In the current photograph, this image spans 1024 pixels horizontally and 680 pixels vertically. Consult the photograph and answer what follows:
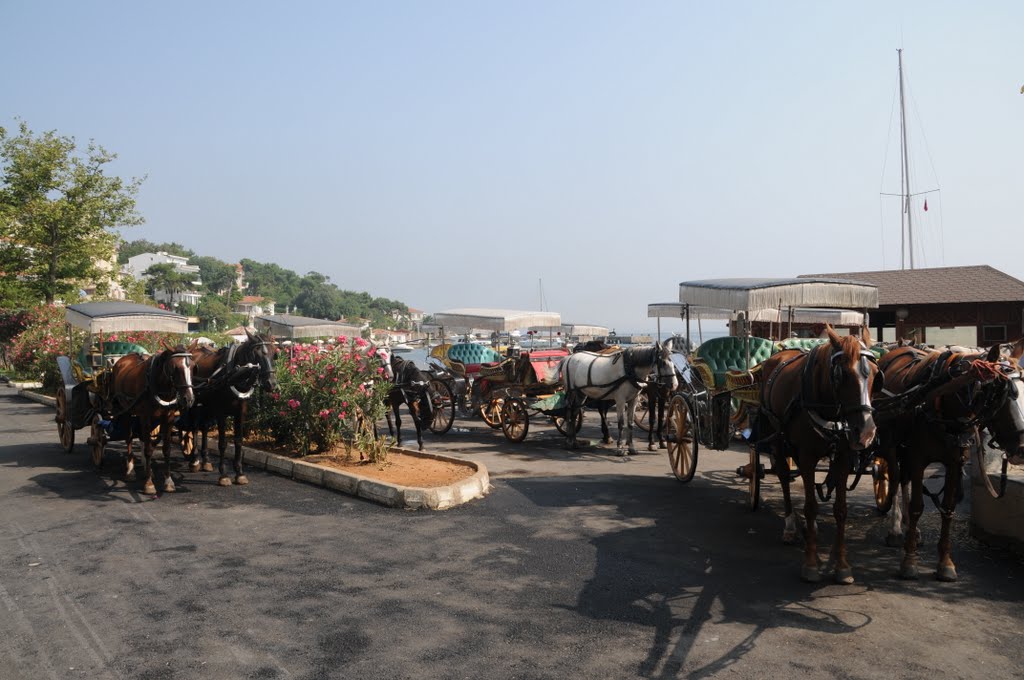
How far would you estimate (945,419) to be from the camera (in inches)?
226

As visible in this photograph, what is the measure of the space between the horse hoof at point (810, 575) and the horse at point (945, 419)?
755 mm

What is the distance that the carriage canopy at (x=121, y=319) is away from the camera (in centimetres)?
1206

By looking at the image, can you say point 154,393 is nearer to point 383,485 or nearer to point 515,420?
point 383,485

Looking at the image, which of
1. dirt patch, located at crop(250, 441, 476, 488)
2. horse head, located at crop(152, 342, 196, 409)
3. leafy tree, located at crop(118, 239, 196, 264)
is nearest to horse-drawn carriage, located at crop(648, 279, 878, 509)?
dirt patch, located at crop(250, 441, 476, 488)

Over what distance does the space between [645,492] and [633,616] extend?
13.8 ft

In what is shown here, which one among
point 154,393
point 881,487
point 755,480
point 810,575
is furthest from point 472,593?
point 154,393

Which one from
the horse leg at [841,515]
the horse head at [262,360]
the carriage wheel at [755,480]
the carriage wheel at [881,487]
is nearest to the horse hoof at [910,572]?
the horse leg at [841,515]

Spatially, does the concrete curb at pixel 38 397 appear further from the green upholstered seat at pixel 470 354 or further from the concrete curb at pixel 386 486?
the concrete curb at pixel 386 486

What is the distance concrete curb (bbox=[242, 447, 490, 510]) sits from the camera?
862cm

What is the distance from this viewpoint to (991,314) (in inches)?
878

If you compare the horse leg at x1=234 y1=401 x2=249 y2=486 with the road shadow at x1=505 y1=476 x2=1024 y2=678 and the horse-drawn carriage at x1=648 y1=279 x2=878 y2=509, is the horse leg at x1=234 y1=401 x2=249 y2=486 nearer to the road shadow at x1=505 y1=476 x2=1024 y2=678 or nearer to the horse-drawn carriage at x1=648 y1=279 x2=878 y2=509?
the road shadow at x1=505 y1=476 x2=1024 y2=678

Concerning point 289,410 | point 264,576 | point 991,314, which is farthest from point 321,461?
point 991,314

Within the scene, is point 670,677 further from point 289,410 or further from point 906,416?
point 289,410

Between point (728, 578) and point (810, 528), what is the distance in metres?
0.79
